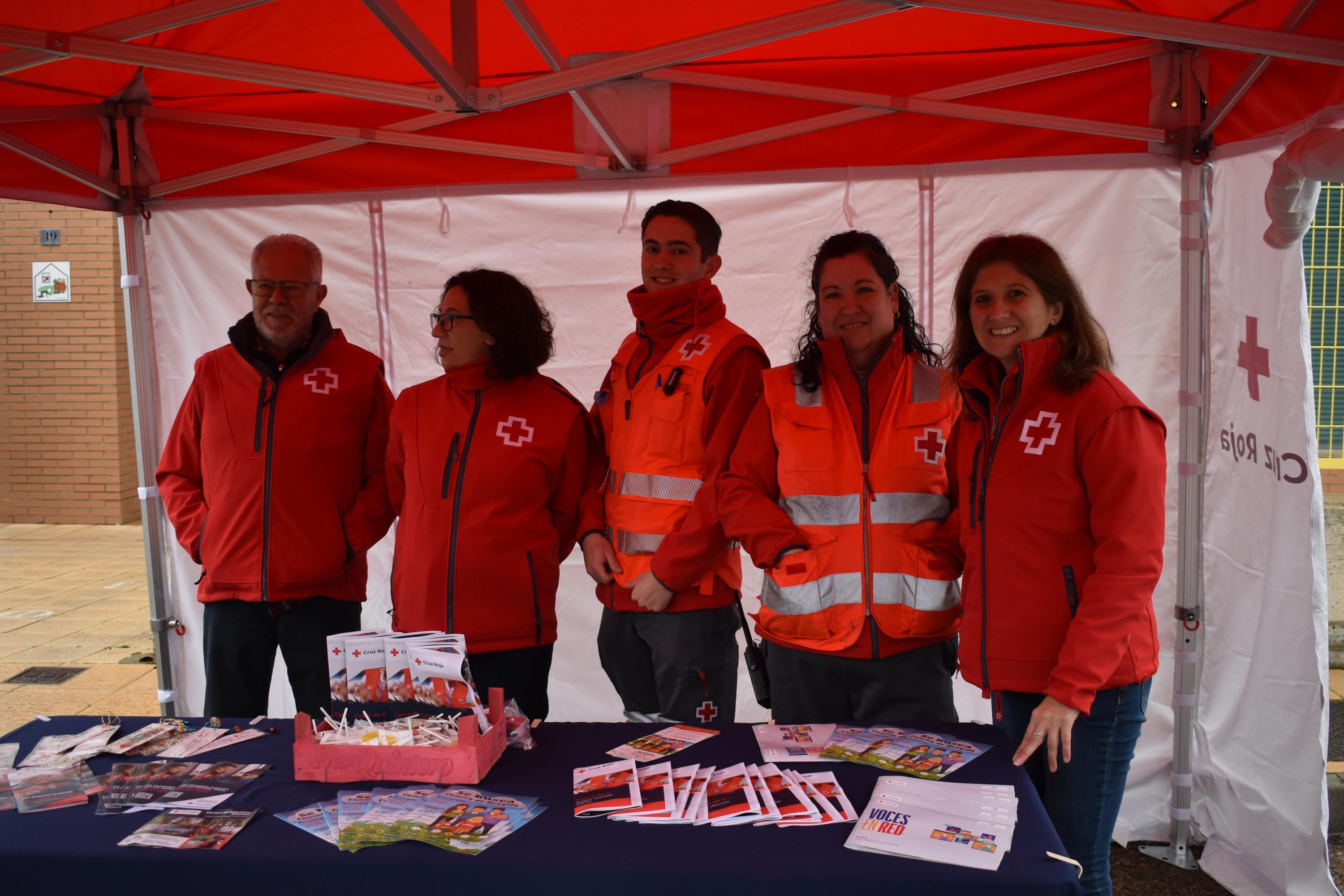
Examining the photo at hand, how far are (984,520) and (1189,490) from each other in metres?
1.44

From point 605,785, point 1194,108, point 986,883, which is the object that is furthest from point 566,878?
point 1194,108

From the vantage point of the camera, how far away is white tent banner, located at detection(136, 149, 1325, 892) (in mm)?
2795

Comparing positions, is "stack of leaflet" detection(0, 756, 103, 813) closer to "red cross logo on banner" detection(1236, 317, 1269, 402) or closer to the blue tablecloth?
the blue tablecloth

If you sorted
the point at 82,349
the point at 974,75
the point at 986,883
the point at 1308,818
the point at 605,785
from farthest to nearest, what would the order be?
the point at 82,349 → the point at 974,75 → the point at 1308,818 → the point at 605,785 → the point at 986,883

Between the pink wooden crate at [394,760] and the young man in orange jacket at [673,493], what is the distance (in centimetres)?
67

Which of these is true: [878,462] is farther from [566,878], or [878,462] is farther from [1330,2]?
[1330,2]

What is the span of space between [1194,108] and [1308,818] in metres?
1.95

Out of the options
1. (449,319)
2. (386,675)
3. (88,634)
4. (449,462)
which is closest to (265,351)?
(449,319)

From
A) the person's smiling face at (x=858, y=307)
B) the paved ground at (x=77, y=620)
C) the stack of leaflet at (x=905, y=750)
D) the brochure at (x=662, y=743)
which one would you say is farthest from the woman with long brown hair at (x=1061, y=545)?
the paved ground at (x=77, y=620)

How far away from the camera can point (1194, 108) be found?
110 inches

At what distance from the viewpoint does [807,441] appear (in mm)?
2146

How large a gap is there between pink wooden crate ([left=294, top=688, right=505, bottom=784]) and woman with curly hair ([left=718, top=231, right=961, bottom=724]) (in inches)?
28.3

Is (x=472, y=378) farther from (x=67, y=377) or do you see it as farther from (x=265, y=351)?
(x=67, y=377)

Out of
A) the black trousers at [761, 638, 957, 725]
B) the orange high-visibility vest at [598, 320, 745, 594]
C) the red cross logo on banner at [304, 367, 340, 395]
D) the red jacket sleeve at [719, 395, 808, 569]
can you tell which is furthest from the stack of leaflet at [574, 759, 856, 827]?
the red cross logo on banner at [304, 367, 340, 395]
